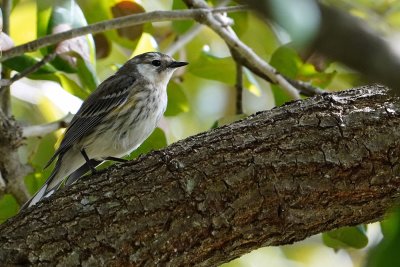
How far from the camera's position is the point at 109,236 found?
2441mm

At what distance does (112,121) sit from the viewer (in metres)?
4.18

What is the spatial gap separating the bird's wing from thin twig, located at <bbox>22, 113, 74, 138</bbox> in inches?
2.7

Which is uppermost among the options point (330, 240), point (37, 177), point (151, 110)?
point (151, 110)

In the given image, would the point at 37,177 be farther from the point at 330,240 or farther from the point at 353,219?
the point at 353,219

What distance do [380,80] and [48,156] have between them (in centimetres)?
381

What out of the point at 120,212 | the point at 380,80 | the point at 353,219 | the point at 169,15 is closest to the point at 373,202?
the point at 353,219

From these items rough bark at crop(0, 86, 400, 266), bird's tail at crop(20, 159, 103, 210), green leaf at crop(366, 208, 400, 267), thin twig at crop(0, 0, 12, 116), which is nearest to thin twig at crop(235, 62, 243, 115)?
bird's tail at crop(20, 159, 103, 210)

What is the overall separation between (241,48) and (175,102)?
2.54ft

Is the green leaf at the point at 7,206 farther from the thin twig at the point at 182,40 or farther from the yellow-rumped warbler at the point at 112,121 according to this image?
the thin twig at the point at 182,40

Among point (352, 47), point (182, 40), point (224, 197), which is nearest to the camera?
point (352, 47)

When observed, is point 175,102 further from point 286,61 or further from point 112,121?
point 286,61

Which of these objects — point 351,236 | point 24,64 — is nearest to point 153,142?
point 24,64

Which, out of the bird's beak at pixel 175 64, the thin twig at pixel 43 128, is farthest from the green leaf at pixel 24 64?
the bird's beak at pixel 175 64

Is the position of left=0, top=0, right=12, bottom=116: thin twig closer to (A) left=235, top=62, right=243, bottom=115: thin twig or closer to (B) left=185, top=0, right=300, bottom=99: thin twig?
(B) left=185, top=0, right=300, bottom=99: thin twig
